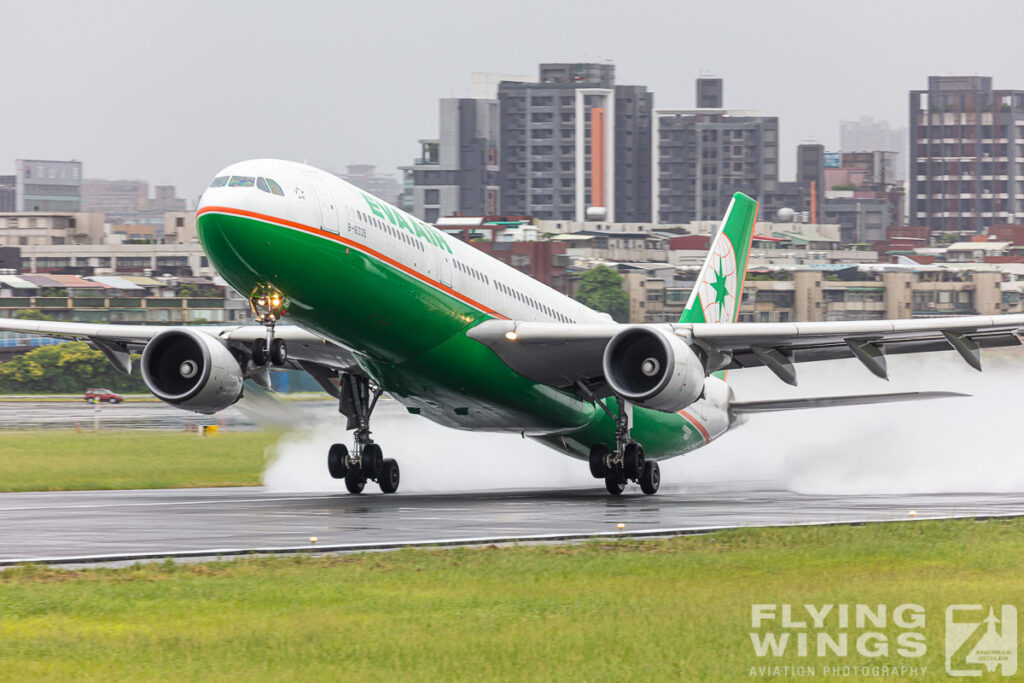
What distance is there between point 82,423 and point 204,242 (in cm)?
4822

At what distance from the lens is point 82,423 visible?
6981 centimetres

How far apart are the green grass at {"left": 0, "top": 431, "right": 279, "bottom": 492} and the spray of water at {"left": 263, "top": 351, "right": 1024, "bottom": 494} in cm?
205

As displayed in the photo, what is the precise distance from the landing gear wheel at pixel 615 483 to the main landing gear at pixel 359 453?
4.41m

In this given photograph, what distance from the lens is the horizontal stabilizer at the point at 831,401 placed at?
32.5m

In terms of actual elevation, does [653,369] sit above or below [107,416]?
above

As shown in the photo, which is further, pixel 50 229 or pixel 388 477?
pixel 50 229

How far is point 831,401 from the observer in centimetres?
3350

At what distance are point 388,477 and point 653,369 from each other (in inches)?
264

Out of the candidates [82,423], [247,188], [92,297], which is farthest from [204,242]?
[92,297]

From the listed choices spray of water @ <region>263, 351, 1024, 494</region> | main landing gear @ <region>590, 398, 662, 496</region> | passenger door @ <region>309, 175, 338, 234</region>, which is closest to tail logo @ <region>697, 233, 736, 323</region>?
spray of water @ <region>263, 351, 1024, 494</region>

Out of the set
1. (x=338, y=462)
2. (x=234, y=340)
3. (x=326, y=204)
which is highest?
(x=326, y=204)

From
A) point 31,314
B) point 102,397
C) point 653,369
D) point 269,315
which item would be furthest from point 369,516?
point 31,314

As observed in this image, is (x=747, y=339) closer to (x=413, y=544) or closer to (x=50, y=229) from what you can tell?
(x=413, y=544)

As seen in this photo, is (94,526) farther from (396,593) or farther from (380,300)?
(396,593)
